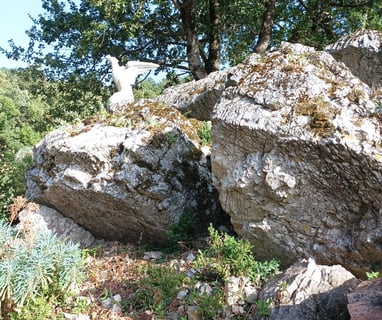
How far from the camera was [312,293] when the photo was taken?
3305mm

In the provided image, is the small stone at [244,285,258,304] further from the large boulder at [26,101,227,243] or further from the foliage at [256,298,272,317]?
the large boulder at [26,101,227,243]

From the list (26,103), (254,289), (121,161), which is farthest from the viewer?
(26,103)

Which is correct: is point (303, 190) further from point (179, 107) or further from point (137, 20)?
point (137, 20)

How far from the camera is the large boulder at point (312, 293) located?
3131 millimetres

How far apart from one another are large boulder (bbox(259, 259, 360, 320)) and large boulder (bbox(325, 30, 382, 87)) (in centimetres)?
408

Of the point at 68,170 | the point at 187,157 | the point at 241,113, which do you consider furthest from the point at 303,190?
the point at 68,170

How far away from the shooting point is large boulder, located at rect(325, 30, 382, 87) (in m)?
6.07

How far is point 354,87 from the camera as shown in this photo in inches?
166

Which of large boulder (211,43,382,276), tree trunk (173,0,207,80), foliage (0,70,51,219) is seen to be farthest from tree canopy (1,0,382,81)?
large boulder (211,43,382,276)

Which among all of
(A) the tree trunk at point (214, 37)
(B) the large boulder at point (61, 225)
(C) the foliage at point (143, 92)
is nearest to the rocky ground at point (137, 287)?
(B) the large boulder at point (61, 225)

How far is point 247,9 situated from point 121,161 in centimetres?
980

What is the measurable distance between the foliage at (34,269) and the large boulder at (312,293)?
233 cm

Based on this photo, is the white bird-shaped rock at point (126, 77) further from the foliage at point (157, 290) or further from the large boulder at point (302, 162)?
the foliage at point (157, 290)

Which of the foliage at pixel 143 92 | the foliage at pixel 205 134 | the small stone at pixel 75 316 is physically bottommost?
the small stone at pixel 75 316
